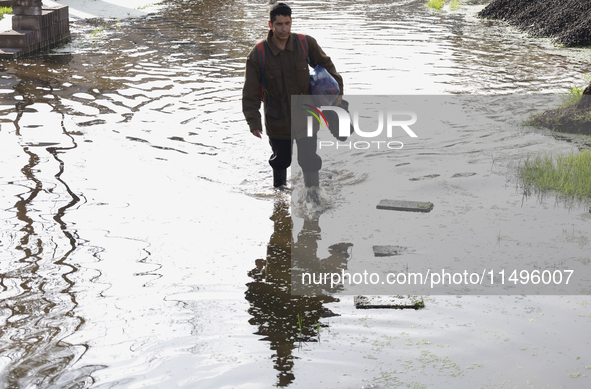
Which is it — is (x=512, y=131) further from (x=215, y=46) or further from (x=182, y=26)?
(x=182, y=26)

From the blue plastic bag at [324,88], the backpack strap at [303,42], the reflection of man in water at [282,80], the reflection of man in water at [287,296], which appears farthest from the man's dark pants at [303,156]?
the backpack strap at [303,42]

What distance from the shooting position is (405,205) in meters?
5.71

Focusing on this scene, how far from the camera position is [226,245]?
5.08 meters

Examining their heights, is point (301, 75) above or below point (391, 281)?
above

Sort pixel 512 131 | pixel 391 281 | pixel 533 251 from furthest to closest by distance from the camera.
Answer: pixel 512 131 → pixel 533 251 → pixel 391 281

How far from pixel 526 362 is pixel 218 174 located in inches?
166

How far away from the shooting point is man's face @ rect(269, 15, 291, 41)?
16.8 ft

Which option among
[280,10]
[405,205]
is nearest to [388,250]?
[405,205]

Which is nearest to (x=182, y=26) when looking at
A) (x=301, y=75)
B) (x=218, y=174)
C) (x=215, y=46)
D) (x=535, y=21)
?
(x=215, y=46)

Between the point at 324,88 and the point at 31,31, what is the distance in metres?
10.5

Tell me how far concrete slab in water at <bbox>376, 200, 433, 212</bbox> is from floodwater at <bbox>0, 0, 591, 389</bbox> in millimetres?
165

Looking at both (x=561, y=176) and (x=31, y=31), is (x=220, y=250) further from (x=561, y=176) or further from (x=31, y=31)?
(x=31, y=31)

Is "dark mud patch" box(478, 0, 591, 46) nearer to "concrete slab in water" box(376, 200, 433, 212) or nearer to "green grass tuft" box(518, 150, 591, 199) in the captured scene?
"green grass tuft" box(518, 150, 591, 199)

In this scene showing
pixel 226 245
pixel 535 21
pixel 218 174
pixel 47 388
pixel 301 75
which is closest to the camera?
pixel 47 388
